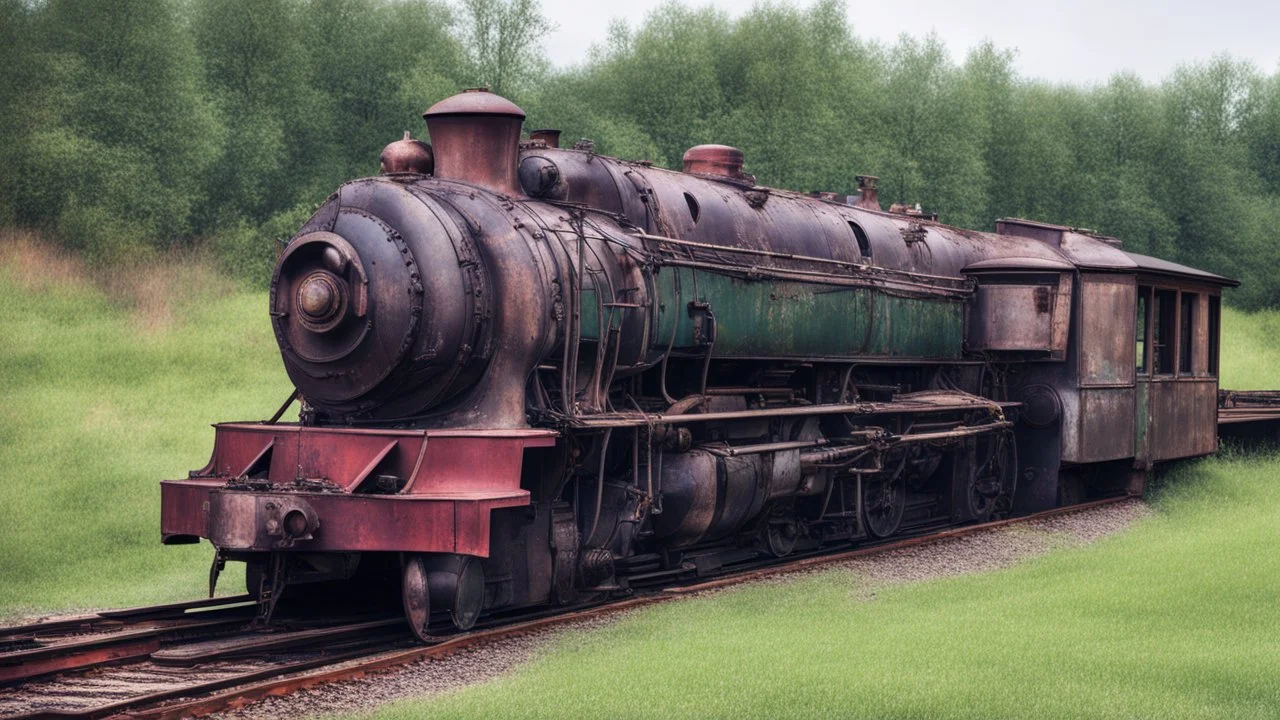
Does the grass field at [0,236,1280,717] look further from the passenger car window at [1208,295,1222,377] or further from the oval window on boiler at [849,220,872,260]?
the oval window on boiler at [849,220,872,260]

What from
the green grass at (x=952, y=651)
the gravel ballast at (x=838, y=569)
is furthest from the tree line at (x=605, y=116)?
the green grass at (x=952, y=651)

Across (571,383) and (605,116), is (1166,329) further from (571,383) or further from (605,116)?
(605,116)

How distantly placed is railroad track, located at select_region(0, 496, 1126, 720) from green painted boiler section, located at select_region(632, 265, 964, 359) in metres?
2.64

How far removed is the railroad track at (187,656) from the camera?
299 inches

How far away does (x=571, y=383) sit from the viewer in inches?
402

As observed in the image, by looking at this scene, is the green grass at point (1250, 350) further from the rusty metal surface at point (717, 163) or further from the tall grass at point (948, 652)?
the tall grass at point (948, 652)

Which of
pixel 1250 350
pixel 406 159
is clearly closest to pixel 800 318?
pixel 406 159

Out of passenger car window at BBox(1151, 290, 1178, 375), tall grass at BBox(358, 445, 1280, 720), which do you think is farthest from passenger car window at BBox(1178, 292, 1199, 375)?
tall grass at BBox(358, 445, 1280, 720)

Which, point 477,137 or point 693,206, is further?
point 693,206

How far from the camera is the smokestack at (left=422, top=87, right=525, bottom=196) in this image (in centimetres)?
1059

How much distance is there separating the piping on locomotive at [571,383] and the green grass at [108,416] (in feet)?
11.2

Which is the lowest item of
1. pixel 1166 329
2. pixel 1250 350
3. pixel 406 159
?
pixel 1250 350

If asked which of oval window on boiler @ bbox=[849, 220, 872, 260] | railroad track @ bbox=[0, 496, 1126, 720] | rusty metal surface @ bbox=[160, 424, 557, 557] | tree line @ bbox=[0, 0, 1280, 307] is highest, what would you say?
tree line @ bbox=[0, 0, 1280, 307]

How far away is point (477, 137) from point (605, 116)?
27259mm
